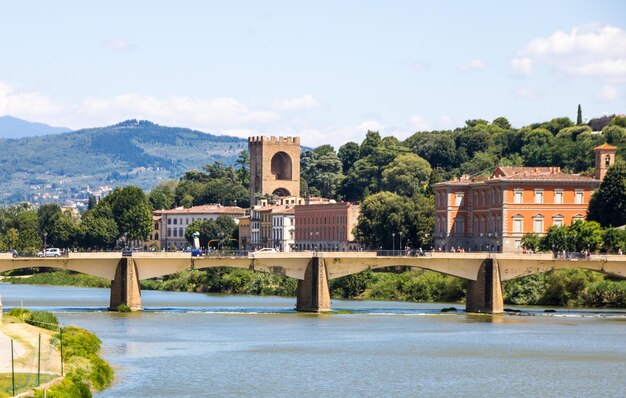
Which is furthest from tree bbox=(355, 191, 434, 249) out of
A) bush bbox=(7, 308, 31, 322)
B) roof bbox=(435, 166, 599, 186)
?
bush bbox=(7, 308, 31, 322)

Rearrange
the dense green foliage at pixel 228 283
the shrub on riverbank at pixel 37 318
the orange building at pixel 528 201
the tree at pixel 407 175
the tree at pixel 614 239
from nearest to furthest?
1. the shrub on riverbank at pixel 37 318
2. the tree at pixel 614 239
3. the dense green foliage at pixel 228 283
4. the orange building at pixel 528 201
5. the tree at pixel 407 175

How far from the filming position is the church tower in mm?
127131

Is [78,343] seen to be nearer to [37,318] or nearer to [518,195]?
[37,318]

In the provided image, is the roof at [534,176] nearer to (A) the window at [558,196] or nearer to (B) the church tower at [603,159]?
(B) the church tower at [603,159]

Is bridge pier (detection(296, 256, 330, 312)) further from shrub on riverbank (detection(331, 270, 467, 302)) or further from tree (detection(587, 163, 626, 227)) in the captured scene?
tree (detection(587, 163, 626, 227))

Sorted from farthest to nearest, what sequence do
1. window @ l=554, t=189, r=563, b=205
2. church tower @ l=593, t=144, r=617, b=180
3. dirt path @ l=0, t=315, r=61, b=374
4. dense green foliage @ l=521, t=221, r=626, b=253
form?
church tower @ l=593, t=144, r=617, b=180
window @ l=554, t=189, r=563, b=205
dense green foliage @ l=521, t=221, r=626, b=253
dirt path @ l=0, t=315, r=61, b=374

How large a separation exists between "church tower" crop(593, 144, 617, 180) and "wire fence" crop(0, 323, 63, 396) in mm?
71602

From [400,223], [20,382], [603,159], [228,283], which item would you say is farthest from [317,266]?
[20,382]

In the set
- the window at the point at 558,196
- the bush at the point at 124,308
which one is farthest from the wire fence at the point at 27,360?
the window at the point at 558,196

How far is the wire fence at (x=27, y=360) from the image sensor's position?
44781mm

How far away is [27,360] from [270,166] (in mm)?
146434

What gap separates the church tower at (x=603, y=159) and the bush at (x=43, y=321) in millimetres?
63685

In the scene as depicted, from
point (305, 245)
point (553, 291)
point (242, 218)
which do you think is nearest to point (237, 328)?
point (553, 291)

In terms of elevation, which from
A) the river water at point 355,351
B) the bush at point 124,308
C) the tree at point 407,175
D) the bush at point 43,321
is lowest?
the river water at point 355,351
